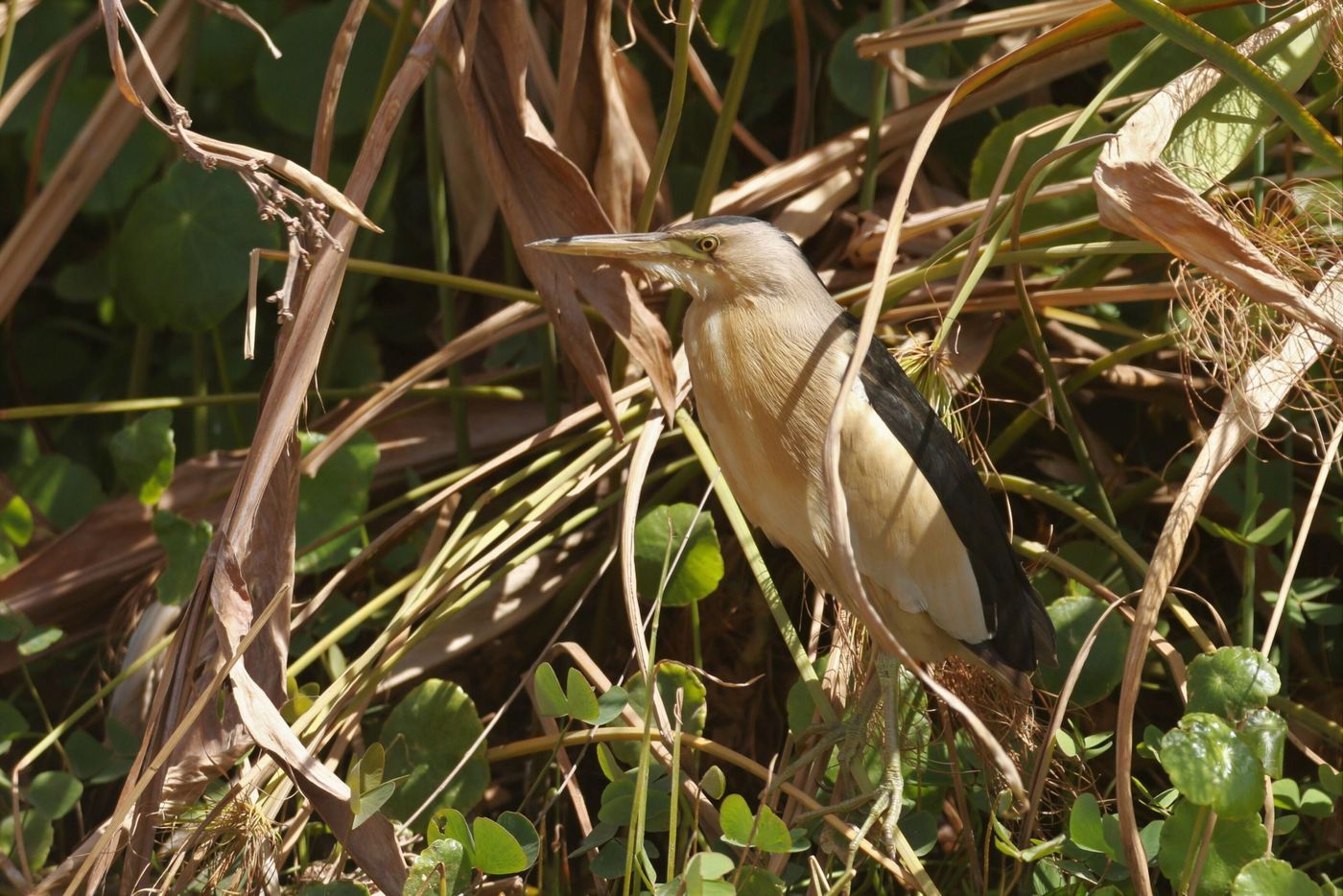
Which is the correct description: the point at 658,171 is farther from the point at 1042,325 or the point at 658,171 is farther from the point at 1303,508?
the point at 1303,508

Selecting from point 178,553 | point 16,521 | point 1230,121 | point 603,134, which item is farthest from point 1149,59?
point 16,521

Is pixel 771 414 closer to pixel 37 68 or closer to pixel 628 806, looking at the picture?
pixel 628 806

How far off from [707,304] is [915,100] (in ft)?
2.48

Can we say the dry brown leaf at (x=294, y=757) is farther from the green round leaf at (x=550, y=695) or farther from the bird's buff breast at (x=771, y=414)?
the bird's buff breast at (x=771, y=414)

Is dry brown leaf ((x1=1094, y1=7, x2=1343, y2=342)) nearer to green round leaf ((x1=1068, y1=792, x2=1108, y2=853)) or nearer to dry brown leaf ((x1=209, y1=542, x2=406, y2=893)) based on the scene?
green round leaf ((x1=1068, y1=792, x2=1108, y2=853))

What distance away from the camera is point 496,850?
101 cm

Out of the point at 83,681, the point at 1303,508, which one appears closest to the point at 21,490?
the point at 83,681

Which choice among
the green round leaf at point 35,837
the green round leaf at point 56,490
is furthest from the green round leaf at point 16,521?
the green round leaf at point 35,837

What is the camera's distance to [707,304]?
123 centimetres

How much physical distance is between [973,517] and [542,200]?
21.6 inches

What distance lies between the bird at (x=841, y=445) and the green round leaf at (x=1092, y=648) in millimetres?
63

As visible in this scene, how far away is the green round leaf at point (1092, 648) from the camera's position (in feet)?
4.01

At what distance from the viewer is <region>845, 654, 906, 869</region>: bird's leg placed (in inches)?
43.1

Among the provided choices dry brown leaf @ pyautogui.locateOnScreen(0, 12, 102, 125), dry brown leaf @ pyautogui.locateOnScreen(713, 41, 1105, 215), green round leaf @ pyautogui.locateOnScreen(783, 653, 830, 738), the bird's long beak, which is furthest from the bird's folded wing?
dry brown leaf @ pyautogui.locateOnScreen(0, 12, 102, 125)
